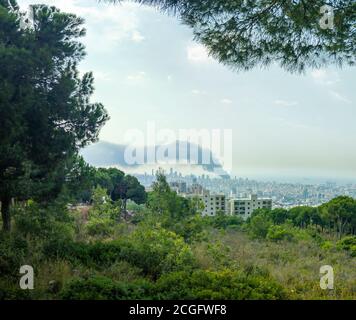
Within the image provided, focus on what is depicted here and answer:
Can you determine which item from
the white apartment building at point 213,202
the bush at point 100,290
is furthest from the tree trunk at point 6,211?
the white apartment building at point 213,202

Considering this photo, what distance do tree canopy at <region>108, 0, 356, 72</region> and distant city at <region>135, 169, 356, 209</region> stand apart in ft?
4.81

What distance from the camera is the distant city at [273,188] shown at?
4085 mm

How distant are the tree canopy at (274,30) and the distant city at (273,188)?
1.47 m

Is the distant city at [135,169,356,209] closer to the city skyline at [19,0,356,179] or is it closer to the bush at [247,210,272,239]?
the city skyline at [19,0,356,179]

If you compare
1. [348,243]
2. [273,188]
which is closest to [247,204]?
[273,188]

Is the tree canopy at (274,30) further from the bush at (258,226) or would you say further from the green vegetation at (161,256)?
the bush at (258,226)

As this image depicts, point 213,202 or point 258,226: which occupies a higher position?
point 213,202

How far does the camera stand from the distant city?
161 inches

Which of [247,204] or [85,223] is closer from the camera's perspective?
[247,204]

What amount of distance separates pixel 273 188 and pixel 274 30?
196 centimetres

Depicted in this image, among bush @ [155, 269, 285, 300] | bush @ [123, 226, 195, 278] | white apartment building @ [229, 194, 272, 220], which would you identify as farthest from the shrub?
bush @ [155, 269, 285, 300]

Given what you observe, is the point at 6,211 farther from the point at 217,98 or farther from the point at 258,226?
the point at 258,226

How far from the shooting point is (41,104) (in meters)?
4.23

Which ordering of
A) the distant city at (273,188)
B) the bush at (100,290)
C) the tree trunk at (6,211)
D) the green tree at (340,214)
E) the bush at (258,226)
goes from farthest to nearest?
the bush at (258,226) → the green tree at (340,214) → the tree trunk at (6,211) → the distant city at (273,188) → the bush at (100,290)
